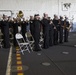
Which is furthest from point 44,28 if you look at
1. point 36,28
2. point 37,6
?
point 37,6

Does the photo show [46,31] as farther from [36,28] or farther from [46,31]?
[36,28]

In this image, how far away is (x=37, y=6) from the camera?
85.7ft

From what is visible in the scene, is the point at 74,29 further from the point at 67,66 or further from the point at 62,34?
the point at 67,66

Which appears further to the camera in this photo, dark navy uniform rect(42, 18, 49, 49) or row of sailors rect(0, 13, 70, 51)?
dark navy uniform rect(42, 18, 49, 49)

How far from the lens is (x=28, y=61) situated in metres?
9.45

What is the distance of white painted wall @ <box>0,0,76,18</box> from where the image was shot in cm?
2559

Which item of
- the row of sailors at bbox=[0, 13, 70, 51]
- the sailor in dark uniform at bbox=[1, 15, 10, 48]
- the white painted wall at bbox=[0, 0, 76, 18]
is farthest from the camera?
the white painted wall at bbox=[0, 0, 76, 18]

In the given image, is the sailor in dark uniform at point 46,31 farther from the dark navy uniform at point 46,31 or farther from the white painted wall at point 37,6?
the white painted wall at point 37,6

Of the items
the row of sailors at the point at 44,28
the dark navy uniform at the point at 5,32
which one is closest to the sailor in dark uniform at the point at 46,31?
the row of sailors at the point at 44,28

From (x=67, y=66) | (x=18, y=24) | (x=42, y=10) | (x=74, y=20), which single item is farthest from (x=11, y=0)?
(x=67, y=66)

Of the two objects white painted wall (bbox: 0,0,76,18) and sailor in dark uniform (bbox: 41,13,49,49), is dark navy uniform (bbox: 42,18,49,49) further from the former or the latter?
white painted wall (bbox: 0,0,76,18)

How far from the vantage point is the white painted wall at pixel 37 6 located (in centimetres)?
2559

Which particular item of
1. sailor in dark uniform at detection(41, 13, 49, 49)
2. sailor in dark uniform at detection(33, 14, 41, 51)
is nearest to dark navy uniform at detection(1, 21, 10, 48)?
sailor in dark uniform at detection(33, 14, 41, 51)

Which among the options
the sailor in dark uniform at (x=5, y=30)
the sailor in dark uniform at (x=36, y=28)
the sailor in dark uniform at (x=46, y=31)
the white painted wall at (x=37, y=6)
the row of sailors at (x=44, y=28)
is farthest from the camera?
the white painted wall at (x=37, y=6)
